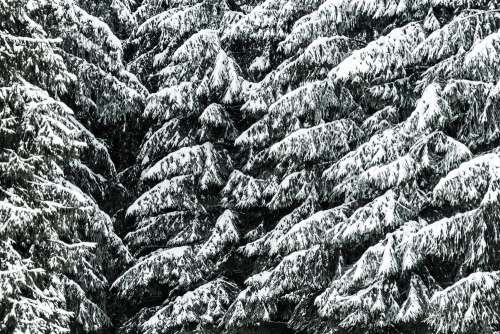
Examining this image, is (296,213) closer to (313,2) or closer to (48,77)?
(313,2)

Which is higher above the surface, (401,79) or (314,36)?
(314,36)

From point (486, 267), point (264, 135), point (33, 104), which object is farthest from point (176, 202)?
point (486, 267)

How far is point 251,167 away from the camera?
12.8 m

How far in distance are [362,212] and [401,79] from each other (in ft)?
7.68

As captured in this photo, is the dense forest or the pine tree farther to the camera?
the dense forest

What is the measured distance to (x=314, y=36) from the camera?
11.5m

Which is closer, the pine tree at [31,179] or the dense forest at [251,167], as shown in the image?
the pine tree at [31,179]

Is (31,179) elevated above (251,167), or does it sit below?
below

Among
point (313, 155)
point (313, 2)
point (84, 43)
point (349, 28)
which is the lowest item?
point (313, 155)

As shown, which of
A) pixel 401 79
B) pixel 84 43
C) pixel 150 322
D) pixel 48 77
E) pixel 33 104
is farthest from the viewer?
pixel 84 43

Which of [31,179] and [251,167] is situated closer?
[31,179]

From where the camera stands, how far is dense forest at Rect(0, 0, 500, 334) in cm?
840

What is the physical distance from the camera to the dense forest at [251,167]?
840 cm

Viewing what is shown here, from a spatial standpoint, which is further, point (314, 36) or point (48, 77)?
point (314, 36)
